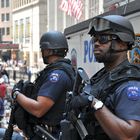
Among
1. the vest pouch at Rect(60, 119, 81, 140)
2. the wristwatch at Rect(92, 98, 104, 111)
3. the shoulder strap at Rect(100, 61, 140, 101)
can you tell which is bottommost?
the vest pouch at Rect(60, 119, 81, 140)

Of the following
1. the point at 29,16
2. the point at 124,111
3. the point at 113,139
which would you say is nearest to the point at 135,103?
the point at 124,111

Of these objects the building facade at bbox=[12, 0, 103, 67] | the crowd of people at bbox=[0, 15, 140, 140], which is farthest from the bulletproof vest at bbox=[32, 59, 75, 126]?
the building facade at bbox=[12, 0, 103, 67]

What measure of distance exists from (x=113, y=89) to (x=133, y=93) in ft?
0.46

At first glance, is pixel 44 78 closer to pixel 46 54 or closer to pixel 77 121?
pixel 46 54

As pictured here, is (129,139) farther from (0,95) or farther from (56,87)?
(0,95)

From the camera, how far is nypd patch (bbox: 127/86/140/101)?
7.36 ft

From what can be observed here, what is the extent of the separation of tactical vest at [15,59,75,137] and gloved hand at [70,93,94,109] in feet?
4.67

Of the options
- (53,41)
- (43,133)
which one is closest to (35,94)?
(43,133)

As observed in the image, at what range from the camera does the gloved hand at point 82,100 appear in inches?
89.0

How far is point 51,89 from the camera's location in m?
3.63

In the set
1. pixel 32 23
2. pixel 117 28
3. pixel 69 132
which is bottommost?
pixel 69 132

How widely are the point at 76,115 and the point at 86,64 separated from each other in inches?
223

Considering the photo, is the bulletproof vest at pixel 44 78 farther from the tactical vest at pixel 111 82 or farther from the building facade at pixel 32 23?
the building facade at pixel 32 23

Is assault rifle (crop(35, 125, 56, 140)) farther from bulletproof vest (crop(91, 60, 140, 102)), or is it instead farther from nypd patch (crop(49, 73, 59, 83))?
bulletproof vest (crop(91, 60, 140, 102))
